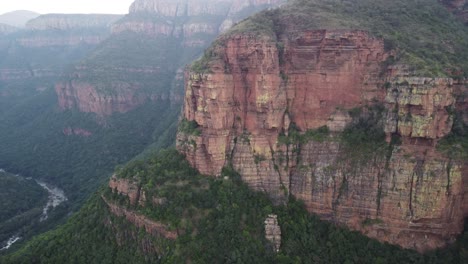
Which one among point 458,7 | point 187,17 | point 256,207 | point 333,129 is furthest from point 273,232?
point 187,17

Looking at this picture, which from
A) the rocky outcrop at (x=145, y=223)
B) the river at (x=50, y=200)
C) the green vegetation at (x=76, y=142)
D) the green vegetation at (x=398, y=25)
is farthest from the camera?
the green vegetation at (x=76, y=142)

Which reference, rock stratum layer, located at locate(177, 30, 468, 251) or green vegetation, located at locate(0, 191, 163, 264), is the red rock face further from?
rock stratum layer, located at locate(177, 30, 468, 251)

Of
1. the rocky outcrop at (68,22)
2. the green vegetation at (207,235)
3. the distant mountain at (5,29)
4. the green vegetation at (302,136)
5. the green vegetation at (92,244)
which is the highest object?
the rocky outcrop at (68,22)

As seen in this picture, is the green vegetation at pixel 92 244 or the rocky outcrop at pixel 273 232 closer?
the rocky outcrop at pixel 273 232

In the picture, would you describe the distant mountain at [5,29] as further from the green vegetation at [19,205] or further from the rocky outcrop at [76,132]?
the green vegetation at [19,205]

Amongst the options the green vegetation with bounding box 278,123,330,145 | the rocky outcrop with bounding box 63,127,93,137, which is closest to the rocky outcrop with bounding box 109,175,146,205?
the green vegetation with bounding box 278,123,330,145

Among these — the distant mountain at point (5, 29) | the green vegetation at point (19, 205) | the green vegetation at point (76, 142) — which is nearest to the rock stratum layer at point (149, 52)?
the green vegetation at point (76, 142)

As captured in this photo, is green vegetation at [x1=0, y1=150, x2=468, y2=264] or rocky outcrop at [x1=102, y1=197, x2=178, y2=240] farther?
rocky outcrop at [x1=102, y1=197, x2=178, y2=240]
